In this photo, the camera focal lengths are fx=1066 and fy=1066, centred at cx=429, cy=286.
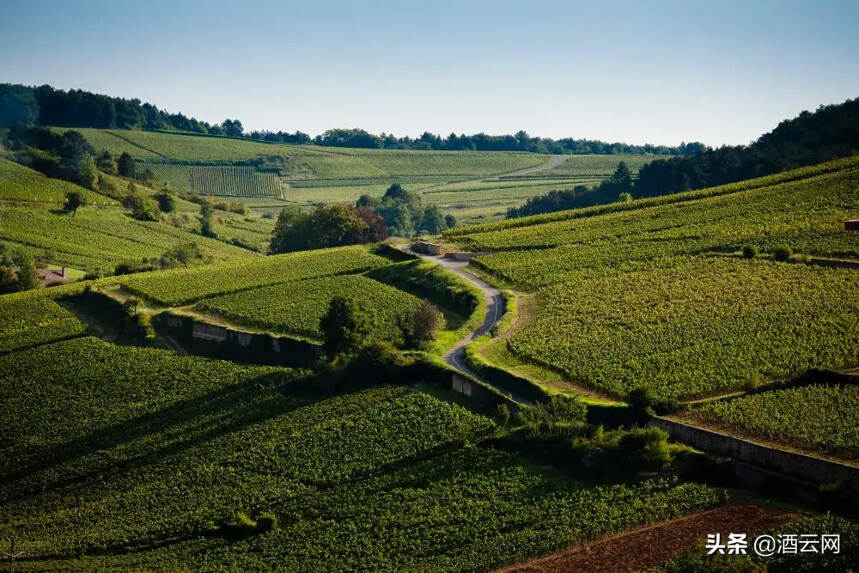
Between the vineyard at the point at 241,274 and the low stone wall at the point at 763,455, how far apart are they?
1735 inches

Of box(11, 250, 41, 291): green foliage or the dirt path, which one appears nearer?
the dirt path

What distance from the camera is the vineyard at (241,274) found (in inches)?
3216

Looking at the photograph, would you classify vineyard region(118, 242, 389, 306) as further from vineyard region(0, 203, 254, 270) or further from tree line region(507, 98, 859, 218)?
tree line region(507, 98, 859, 218)

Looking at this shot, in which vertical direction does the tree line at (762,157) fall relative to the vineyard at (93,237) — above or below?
above

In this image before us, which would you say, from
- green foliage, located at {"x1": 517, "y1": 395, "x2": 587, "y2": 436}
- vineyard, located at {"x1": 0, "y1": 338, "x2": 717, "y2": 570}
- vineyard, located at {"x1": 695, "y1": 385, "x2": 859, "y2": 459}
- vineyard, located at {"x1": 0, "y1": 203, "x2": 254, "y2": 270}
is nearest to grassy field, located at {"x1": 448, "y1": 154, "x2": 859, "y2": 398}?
vineyard, located at {"x1": 695, "y1": 385, "x2": 859, "y2": 459}

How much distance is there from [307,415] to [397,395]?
4.96m

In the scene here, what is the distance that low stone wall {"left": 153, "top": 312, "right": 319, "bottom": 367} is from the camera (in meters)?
67.6

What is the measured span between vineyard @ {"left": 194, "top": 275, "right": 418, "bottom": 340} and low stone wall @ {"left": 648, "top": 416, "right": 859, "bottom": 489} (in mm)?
25424

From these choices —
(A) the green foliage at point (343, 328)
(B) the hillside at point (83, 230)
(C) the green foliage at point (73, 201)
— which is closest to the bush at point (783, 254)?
(A) the green foliage at point (343, 328)

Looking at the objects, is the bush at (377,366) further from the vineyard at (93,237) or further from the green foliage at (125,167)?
the green foliage at (125,167)

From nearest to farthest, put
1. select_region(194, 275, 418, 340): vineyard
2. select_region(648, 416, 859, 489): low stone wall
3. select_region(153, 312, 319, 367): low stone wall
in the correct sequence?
select_region(648, 416, 859, 489): low stone wall < select_region(153, 312, 319, 367): low stone wall < select_region(194, 275, 418, 340): vineyard

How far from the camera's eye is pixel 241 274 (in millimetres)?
86812

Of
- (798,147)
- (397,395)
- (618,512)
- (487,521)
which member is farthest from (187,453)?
(798,147)

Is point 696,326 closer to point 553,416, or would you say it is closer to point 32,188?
point 553,416
